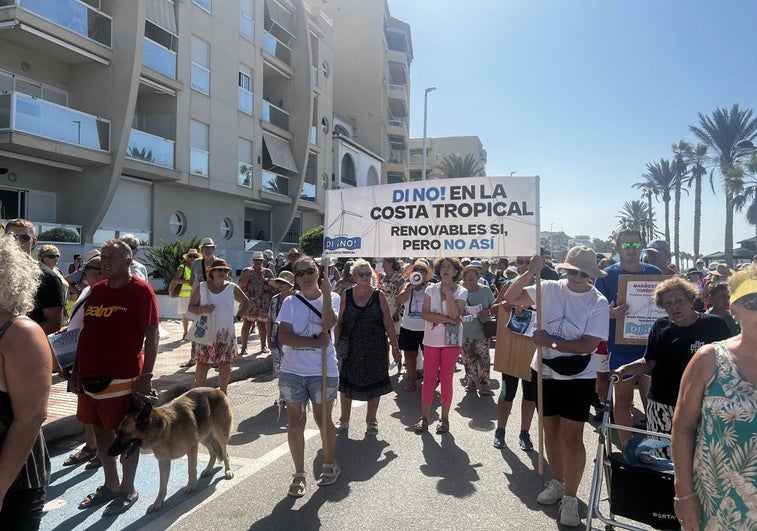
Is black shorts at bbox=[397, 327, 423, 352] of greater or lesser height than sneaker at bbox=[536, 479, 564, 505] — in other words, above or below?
above

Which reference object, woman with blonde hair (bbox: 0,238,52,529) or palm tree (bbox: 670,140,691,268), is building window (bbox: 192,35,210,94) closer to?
woman with blonde hair (bbox: 0,238,52,529)

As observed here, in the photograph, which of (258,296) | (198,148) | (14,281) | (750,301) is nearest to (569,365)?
(750,301)

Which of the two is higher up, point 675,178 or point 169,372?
point 675,178

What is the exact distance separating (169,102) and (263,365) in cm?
1346

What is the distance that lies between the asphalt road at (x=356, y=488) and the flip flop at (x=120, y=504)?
51 mm

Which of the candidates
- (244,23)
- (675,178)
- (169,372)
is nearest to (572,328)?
(169,372)

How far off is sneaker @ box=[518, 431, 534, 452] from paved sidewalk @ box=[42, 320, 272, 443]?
4302mm

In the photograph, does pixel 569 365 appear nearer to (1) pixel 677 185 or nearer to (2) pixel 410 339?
(2) pixel 410 339

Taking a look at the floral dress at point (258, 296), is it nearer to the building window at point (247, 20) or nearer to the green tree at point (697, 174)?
the building window at point (247, 20)

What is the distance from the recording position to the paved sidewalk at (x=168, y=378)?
17.4ft

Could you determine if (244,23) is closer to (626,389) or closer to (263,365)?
(263,365)

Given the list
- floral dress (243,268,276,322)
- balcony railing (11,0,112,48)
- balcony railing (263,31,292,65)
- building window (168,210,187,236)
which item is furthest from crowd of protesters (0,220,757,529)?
balcony railing (263,31,292,65)

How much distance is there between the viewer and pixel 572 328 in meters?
3.86

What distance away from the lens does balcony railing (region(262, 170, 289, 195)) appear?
24.2 meters
